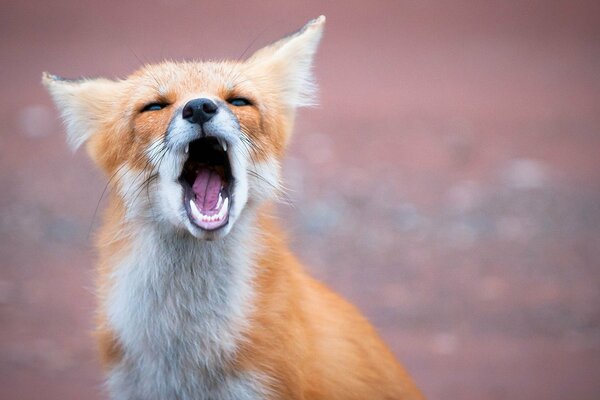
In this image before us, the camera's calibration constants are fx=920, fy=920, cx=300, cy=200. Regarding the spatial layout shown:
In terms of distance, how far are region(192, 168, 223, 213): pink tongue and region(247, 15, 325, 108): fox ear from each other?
0.76 m

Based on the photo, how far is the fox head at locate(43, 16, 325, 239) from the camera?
15.2 ft

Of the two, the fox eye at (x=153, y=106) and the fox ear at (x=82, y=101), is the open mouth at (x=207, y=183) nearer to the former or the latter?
the fox eye at (x=153, y=106)

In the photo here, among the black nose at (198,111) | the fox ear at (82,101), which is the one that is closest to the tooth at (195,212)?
the black nose at (198,111)

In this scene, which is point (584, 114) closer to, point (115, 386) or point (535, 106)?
point (535, 106)

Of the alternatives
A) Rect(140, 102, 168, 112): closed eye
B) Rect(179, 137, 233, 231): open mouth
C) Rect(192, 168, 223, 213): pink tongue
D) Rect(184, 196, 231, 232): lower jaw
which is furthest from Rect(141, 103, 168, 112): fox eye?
Rect(184, 196, 231, 232): lower jaw

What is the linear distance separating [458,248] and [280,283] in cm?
461

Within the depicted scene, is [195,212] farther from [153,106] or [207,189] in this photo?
[153,106]

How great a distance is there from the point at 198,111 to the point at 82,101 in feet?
3.40

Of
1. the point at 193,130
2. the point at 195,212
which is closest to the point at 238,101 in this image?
the point at 193,130

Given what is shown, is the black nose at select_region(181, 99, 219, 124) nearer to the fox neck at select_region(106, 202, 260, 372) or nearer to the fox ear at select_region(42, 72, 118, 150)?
the fox neck at select_region(106, 202, 260, 372)

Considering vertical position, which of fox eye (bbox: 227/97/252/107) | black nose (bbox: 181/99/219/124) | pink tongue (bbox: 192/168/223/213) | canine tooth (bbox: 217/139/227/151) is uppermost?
fox eye (bbox: 227/97/252/107)

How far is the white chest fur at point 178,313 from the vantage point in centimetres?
469

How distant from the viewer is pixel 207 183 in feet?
15.8

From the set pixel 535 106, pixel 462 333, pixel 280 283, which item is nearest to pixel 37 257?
pixel 462 333
